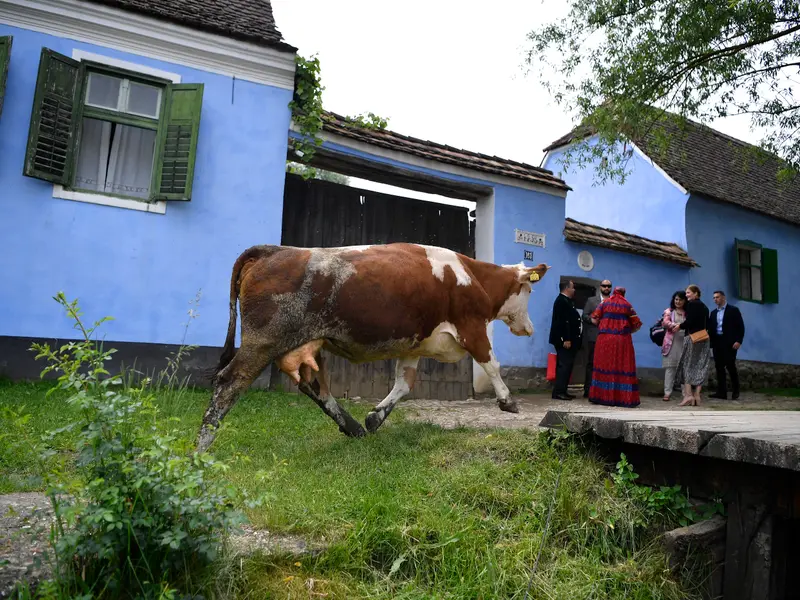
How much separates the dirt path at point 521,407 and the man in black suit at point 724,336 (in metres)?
0.40

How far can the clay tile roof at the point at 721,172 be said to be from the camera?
42.5 ft

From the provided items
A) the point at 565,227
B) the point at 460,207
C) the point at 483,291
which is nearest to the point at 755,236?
the point at 565,227

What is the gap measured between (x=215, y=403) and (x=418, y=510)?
1.68 meters

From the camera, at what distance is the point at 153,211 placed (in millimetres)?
7121

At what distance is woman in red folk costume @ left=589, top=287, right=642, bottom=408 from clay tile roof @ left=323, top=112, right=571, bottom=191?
2599 mm

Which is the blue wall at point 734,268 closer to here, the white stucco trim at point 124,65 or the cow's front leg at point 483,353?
the cow's front leg at point 483,353

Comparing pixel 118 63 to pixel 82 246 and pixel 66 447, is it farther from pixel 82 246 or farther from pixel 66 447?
pixel 66 447

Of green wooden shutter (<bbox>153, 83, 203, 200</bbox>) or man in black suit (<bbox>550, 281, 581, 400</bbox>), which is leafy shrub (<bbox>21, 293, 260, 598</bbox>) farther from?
man in black suit (<bbox>550, 281, 581, 400</bbox>)

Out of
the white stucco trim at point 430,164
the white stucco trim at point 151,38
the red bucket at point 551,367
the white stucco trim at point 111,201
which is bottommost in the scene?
the red bucket at point 551,367

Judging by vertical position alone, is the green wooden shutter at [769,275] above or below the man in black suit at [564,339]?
above

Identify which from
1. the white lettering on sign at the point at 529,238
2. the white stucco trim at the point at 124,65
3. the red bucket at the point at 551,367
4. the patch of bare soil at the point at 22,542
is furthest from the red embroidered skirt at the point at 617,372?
the patch of bare soil at the point at 22,542

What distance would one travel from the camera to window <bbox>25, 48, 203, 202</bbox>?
22.5 ft

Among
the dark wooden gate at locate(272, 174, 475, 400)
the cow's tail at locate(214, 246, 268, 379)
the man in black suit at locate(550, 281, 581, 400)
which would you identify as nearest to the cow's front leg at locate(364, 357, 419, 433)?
the cow's tail at locate(214, 246, 268, 379)

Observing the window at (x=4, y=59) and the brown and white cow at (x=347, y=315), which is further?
the window at (x=4, y=59)
